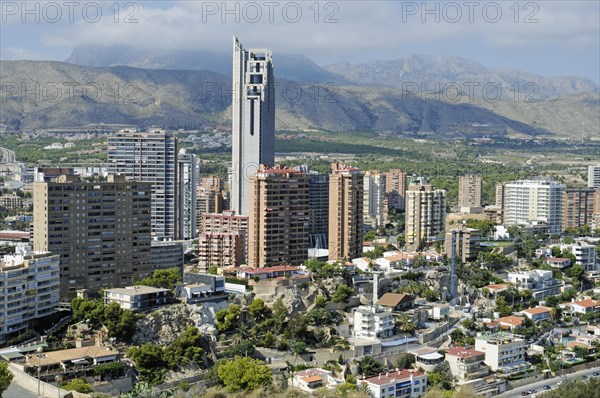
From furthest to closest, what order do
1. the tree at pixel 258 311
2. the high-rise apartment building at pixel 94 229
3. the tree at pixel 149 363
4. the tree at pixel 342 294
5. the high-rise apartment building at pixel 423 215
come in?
the high-rise apartment building at pixel 423 215
the tree at pixel 342 294
the high-rise apartment building at pixel 94 229
the tree at pixel 258 311
the tree at pixel 149 363

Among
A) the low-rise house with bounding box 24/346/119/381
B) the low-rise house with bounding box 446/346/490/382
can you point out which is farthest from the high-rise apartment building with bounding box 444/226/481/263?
the low-rise house with bounding box 24/346/119/381

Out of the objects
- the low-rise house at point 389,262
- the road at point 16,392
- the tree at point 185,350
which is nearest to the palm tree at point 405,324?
the low-rise house at point 389,262

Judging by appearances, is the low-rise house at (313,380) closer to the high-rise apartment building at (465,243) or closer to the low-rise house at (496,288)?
the low-rise house at (496,288)

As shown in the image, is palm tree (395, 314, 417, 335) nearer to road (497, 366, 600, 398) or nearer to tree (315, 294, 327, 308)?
tree (315, 294, 327, 308)

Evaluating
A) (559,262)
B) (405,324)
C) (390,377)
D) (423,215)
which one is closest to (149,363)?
(390,377)

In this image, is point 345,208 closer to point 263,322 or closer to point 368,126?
point 263,322

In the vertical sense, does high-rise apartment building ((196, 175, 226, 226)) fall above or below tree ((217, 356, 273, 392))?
above

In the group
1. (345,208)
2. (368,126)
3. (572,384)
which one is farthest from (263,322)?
(368,126)
